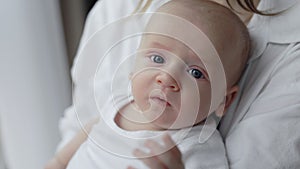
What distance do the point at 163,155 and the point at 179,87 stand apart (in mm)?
72

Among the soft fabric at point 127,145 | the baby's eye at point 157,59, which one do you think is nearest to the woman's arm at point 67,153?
the soft fabric at point 127,145

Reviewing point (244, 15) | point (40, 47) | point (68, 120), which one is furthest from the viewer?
point (40, 47)

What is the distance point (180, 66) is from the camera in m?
0.54

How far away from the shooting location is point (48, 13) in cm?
96

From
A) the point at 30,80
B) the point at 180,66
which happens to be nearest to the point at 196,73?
the point at 180,66

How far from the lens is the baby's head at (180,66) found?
1.78 feet

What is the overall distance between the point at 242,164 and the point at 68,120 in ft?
1.05

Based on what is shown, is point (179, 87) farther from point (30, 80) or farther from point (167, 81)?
point (30, 80)

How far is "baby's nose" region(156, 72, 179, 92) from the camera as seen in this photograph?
0.53 m

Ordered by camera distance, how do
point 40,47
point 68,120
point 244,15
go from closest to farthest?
point 244,15 < point 68,120 < point 40,47

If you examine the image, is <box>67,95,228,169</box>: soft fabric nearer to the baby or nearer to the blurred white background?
the baby

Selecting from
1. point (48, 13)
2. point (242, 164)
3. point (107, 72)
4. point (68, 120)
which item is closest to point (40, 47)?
point (48, 13)

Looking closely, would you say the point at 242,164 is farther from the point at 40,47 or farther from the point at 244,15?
the point at 40,47

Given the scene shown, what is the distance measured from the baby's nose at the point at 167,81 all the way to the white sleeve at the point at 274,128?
0.12 m
